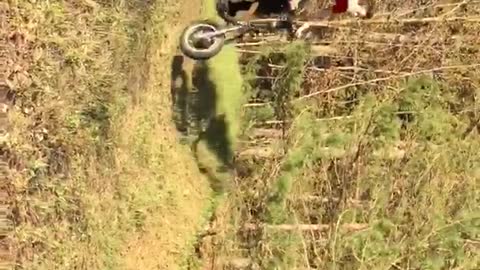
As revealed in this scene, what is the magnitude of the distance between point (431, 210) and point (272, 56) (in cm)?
152

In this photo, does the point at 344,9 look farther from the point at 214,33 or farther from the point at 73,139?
the point at 73,139

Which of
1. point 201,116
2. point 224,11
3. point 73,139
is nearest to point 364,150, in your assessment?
point 201,116

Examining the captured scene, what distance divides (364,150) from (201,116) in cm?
124

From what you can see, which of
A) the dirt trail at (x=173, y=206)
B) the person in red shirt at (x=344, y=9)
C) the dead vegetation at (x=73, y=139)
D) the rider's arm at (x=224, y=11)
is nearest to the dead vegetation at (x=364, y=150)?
the person in red shirt at (x=344, y=9)

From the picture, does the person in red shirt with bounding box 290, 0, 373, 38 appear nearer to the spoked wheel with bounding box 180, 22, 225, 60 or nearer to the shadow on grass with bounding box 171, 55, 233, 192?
the spoked wheel with bounding box 180, 22, 225, 60

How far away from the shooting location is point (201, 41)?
6.71 m

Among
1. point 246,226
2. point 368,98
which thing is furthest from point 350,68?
point 246,226

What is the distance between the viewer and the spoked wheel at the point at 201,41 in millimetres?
6676

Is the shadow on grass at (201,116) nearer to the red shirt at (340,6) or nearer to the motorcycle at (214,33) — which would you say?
the motorcycle at (214,33)

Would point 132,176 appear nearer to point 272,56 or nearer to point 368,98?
point 272,56

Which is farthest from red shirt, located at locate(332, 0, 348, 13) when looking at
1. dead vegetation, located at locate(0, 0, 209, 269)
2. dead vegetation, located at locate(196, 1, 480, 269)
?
dead vegetation, located at locate(0, 0, 209, 269)

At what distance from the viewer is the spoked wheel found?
21.9 ft

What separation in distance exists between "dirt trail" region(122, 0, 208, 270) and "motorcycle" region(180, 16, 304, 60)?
0.21m

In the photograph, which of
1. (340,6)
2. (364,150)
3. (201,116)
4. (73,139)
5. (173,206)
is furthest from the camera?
(201,116)
